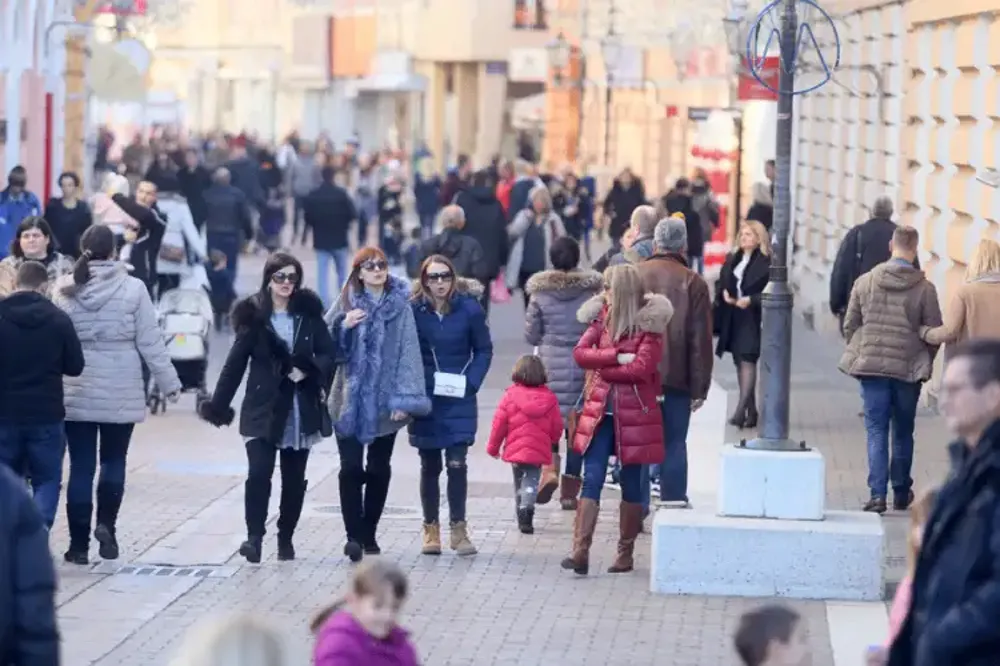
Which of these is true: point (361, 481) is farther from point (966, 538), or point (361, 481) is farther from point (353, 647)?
point (966, 538)

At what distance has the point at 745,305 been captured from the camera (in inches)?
720

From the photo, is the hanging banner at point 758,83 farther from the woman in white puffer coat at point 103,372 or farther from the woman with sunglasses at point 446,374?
the woman in white puffer coat at point 103,372

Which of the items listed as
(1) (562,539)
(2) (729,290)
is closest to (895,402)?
(1) (562,539)

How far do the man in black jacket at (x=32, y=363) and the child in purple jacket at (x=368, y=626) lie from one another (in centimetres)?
547

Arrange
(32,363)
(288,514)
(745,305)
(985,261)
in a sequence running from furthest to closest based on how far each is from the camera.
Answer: (745,305), (985,261), (288,514), (32,363)

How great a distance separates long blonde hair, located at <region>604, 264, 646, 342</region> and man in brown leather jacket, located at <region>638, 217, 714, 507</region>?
1185 mm

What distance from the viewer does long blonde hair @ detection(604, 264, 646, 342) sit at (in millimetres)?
12484

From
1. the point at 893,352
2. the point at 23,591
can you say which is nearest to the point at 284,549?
the point at 893,352

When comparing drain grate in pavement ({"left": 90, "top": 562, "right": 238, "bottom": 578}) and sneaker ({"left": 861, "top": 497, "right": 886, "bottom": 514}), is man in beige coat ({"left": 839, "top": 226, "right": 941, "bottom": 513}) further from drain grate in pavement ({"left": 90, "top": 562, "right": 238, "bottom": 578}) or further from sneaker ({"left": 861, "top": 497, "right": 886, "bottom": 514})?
drain grate in pavement ({"left": 90, "top": 562, "right": 238, "bottom": 578})

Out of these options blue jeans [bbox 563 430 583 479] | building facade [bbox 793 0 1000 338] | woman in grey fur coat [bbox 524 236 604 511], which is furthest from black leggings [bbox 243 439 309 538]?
building facade [bbox 793 0 1000 338]

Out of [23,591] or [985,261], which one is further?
[985,261]

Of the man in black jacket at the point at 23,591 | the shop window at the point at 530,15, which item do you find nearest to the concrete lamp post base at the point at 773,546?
the man in black jacket at the point at 23,591

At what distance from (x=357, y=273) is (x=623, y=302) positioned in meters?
1.34

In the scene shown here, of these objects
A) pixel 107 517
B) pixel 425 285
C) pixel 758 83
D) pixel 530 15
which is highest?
pixel 530 15
